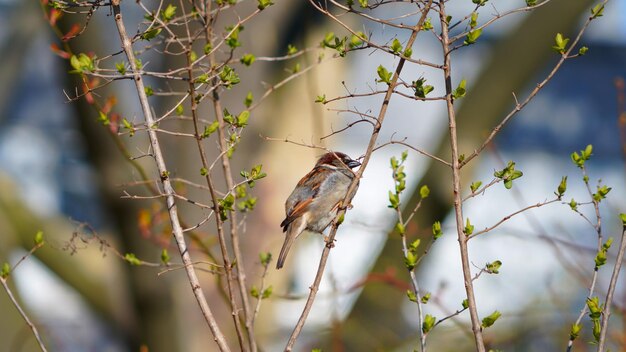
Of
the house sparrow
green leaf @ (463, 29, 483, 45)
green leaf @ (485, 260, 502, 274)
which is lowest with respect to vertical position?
green leaf @ (485, 260, 502, 274)

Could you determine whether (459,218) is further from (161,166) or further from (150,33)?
(150,33)

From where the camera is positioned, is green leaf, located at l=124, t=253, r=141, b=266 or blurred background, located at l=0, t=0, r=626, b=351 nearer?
green leaf, located at l=124, t=253, r=141, b=266

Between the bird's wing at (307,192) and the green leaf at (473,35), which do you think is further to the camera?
the bird's wing at (307,192)

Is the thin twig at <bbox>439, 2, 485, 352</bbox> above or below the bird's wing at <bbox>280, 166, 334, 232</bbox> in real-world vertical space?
below

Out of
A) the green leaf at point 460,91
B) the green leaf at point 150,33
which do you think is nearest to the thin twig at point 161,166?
the green leaf at point 150,33

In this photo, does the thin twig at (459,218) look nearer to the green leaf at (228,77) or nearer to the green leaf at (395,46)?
the green leaf at (395,46)

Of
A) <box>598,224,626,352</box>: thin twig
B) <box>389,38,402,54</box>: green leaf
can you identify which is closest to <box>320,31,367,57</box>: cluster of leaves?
<box>389,38,402,54</box>: green leaf

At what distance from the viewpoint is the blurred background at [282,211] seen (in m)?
4.34

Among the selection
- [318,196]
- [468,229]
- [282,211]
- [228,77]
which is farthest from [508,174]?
[282,211]

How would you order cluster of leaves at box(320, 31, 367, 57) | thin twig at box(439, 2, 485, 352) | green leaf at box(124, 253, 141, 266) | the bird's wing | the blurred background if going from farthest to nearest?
the blurred background → the bird's wing → green leaf at box(124, 253, 141, 266) → cluster of leaves at box(320, 31, 367, 57) → thin twig at box(439, 2, 485, 352)

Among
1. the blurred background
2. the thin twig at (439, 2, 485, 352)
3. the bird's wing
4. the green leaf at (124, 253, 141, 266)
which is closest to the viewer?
the thin twig at (439, 2, 485, 352)

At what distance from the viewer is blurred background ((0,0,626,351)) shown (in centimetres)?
434

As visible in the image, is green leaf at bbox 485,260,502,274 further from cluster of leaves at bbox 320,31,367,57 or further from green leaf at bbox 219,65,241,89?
green leaf at bbox 219,65,241,89

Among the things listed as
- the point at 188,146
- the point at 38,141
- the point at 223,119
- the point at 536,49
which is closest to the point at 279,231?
the point at 188,146
